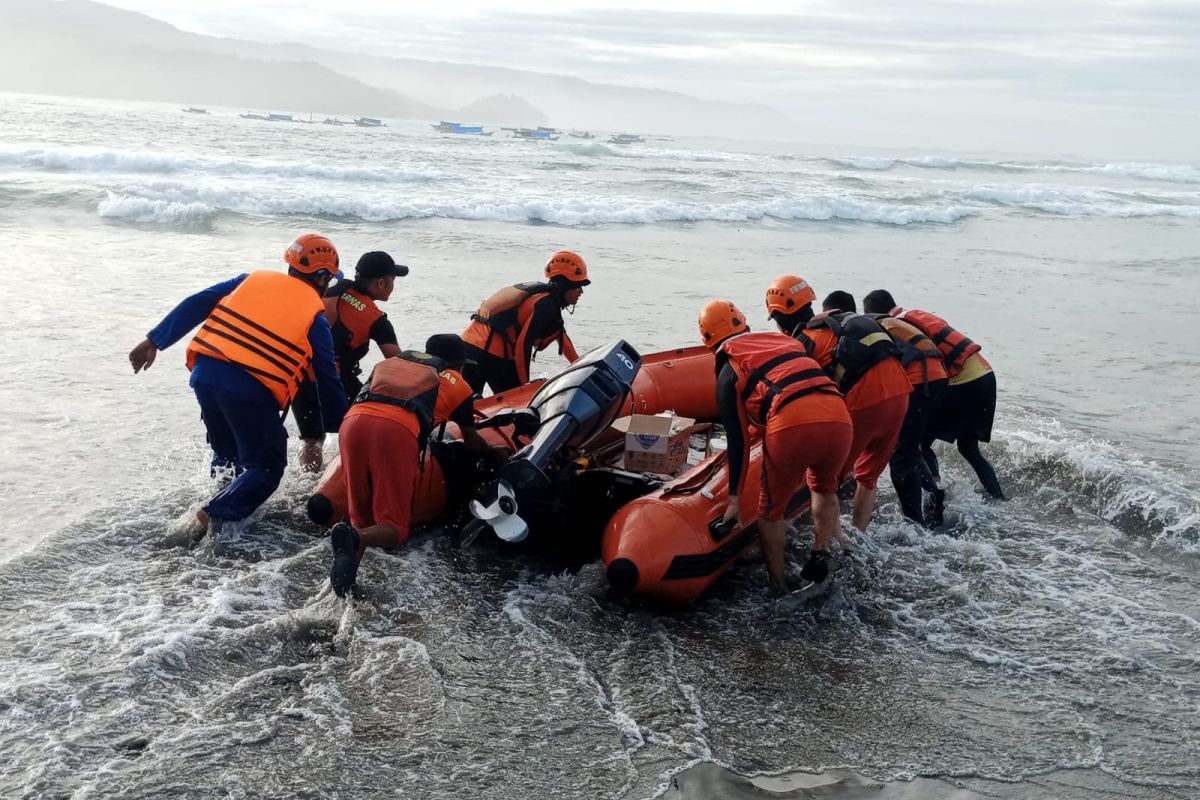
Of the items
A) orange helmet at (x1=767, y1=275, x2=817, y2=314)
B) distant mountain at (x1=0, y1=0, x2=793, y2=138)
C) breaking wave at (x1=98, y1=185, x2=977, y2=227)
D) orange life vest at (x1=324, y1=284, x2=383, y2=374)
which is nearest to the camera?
orange helmet at (x1=767, y1=275, x2=817, y2=314)

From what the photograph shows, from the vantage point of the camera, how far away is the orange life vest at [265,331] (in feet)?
16.2

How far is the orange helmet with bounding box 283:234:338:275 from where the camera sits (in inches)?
210

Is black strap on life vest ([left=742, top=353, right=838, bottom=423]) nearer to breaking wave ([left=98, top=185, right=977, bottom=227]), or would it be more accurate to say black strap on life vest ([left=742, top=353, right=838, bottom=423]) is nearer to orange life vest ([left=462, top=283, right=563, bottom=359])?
orange life vest ([left=462, top=283, right=563, bottom=359])

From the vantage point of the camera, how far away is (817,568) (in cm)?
498

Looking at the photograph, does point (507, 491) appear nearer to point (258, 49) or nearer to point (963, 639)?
point (963, 639)

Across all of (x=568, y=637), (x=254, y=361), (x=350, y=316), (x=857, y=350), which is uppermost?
(x=857, y=350)

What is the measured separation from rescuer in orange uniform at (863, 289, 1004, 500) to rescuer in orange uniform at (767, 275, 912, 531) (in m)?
0.88

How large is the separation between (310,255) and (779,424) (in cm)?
256

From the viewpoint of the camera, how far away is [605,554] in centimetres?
495

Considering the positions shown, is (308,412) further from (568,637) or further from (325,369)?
(568,637)

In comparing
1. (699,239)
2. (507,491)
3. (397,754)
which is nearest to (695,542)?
(507,491)

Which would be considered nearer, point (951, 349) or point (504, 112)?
point (951, 349)

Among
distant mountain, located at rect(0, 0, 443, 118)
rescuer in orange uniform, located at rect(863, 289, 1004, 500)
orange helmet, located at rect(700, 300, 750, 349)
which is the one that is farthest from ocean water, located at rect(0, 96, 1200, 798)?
distant mountain, located at rect(0, 0, 443, 118)

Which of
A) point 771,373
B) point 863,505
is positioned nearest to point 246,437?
point 771,373
